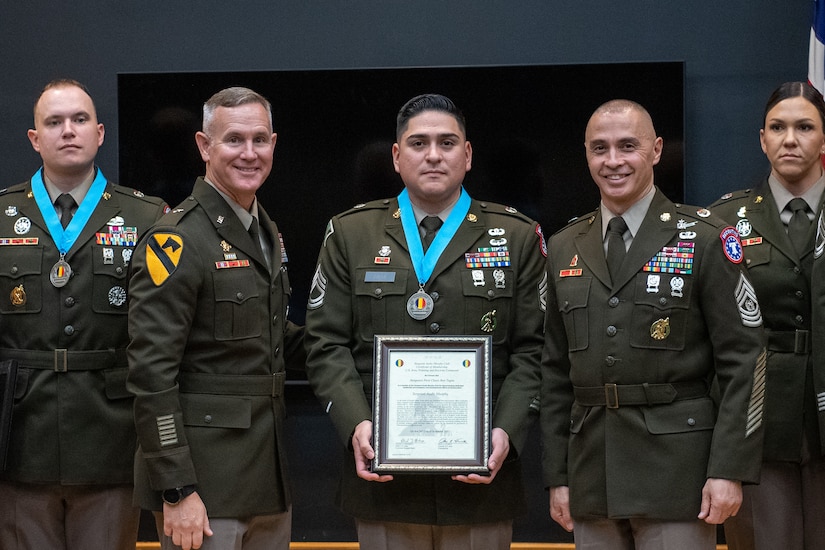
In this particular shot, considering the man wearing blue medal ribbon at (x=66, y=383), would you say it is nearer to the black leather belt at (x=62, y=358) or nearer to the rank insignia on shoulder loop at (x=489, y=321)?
the black leather belt at (x=62, y=358)

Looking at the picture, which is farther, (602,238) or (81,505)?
(81,505)

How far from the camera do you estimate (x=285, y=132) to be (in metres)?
5.54

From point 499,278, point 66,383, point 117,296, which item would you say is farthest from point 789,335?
point 66,383

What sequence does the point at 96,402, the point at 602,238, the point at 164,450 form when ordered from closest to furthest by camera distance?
the point at 164,450 < the point at 602,238 < the point at 96,402

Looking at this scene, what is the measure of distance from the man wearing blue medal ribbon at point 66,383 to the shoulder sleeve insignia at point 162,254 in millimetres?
511

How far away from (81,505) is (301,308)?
2.28 metres

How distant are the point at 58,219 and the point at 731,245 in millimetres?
2134

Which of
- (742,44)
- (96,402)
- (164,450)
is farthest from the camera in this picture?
(742,44)

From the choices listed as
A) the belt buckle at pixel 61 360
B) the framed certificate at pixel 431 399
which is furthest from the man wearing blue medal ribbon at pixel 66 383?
the framed certificate at pixel 431 399

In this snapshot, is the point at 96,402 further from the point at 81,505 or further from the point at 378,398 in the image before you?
the point at 378,398

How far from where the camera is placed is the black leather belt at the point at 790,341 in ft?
11.2

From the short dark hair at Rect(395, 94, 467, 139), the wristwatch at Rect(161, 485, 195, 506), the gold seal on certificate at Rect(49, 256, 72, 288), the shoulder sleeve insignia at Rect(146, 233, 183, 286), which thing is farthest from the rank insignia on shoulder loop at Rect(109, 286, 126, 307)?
the short dark hair at Rect(395, 94, 467, 139)

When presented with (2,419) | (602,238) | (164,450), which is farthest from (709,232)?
(2,419)

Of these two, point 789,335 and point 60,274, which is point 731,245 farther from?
point 60,274
